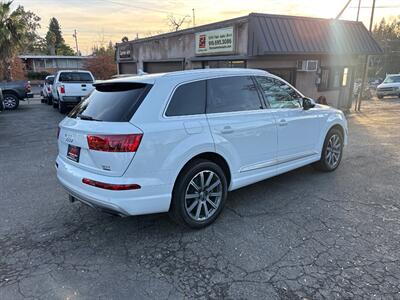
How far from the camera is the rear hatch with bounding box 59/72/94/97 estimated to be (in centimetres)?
1318

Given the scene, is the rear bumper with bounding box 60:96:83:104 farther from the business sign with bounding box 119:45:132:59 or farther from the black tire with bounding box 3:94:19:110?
the business sign with bounding box 119:45:132:59

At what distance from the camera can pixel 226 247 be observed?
131 inches

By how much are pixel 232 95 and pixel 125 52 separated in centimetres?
1829

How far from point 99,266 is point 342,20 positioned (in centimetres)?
1334

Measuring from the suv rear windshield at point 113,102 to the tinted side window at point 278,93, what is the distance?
1.81m

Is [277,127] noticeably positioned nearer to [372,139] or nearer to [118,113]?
[118,113]

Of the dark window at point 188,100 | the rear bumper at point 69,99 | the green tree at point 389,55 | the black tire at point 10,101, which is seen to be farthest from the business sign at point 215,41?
the green tree at point 389,55

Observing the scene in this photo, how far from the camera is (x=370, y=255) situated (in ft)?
10.3

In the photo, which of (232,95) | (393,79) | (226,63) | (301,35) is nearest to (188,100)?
(232,95)

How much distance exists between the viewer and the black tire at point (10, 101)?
618 inches

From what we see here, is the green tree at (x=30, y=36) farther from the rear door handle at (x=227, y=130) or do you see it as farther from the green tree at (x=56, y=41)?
the rear door handle at (x=227, y=130)

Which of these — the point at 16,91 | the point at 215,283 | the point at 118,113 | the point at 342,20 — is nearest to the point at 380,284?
the point at 215,283

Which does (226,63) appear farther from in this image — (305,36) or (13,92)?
(13,92)

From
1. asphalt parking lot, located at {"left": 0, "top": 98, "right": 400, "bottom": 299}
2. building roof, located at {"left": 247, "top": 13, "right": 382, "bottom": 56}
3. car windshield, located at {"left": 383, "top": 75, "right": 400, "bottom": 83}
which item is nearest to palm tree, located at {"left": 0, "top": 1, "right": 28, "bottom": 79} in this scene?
building roof, located at {"left": 247, "top": 13, "right": 382, "bottom": 56}
